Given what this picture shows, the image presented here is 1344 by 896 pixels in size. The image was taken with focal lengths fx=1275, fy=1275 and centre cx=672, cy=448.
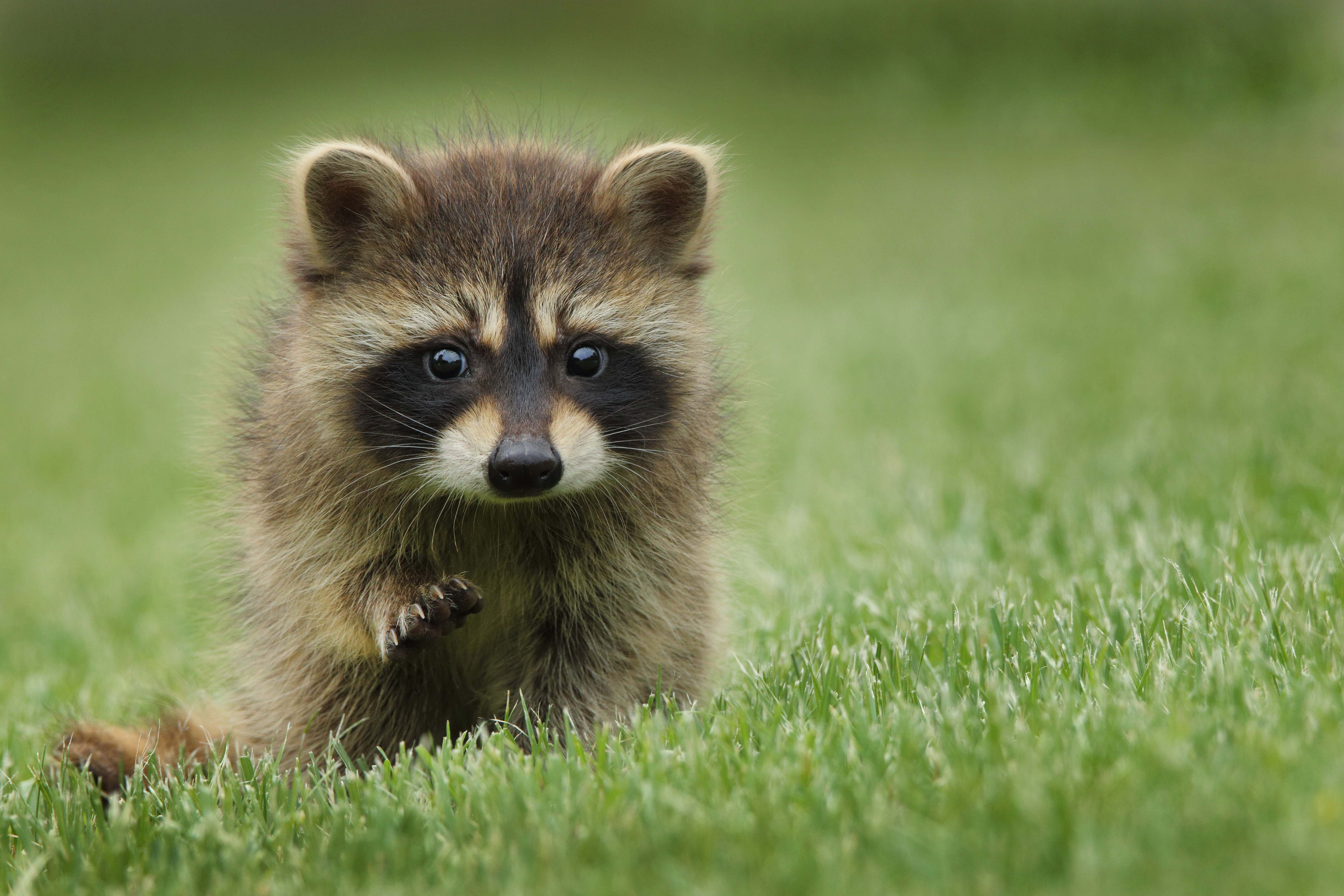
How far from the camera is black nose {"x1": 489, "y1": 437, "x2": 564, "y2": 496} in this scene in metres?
2.83

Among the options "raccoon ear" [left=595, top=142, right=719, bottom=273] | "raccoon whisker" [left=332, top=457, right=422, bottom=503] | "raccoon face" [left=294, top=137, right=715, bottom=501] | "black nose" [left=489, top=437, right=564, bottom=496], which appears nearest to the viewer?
"black nose" [left=489, top=437, right=564, bottom=496]

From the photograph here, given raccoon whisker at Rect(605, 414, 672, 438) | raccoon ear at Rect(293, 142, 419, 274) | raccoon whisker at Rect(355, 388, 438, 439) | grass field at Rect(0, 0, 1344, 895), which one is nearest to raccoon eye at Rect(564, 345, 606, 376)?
raccoon whisker at Rect(605, 414, 672, 438)

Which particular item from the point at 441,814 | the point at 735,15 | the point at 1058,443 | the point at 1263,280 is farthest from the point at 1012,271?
the point at 735,15

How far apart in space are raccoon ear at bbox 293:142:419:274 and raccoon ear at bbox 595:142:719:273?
527 millimetres

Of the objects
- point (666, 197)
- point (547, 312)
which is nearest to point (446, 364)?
point (547, 312)

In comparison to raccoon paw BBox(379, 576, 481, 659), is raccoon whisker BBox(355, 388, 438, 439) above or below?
above

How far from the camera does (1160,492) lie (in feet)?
15.9

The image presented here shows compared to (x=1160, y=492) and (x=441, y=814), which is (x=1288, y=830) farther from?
(x=1160, y=492)

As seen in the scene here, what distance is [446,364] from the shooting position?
3.09 meters

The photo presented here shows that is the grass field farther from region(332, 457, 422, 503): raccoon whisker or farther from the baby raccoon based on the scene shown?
region(332, 457, 422, 503): raccoon whisker

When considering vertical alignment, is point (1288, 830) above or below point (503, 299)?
below

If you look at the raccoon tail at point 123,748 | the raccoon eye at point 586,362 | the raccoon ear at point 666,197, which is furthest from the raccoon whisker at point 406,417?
the raccoon tail at point 123,748

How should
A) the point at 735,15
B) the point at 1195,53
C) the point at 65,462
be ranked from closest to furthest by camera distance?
the point at 65,462, the point at 1195,53, the point at 735,15

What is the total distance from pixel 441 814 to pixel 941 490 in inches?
137
